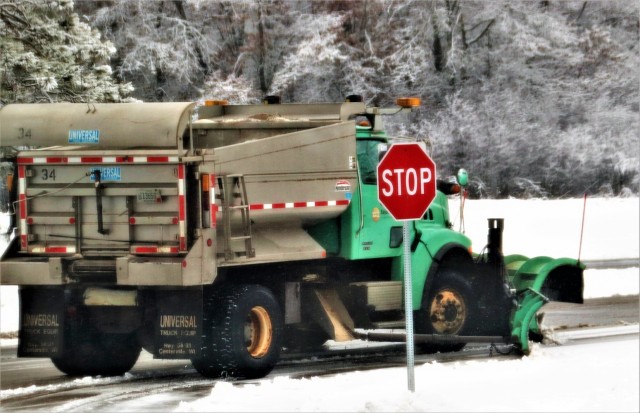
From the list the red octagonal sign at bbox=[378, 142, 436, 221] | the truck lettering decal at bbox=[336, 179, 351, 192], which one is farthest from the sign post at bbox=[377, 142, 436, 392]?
the truck lettering decal at bbox=[336, 179, 351, 192]

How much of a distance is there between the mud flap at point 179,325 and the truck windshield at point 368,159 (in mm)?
2885

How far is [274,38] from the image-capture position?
39.6 m

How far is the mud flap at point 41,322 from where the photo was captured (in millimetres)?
12820

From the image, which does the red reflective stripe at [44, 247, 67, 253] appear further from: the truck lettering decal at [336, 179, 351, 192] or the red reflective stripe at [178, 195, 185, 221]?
the truck lettering decal at [336, 179, 351, 192]

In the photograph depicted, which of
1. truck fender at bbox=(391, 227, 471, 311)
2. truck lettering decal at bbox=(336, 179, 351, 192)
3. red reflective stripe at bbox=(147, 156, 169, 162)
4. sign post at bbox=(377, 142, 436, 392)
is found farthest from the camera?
truck fender at bbox=(391, 227, 471, 311)

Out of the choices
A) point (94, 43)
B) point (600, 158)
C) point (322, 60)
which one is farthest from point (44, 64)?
point (600, 158)

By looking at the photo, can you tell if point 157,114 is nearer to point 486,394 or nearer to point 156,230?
point 156,230

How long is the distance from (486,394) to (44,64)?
51.6 ft

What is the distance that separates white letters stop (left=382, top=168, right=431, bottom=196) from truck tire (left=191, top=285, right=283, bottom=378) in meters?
2.49

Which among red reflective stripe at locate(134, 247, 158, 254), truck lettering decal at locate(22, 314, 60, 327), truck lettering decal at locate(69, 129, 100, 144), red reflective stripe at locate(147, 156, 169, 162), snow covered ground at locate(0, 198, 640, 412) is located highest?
truck lettering decal at locate(69, 129, 100, 144)

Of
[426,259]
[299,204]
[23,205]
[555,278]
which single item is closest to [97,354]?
[23,205]

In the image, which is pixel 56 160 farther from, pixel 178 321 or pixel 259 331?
pixel 259 331

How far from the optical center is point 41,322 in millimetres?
12898

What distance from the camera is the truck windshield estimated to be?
47.2ft
